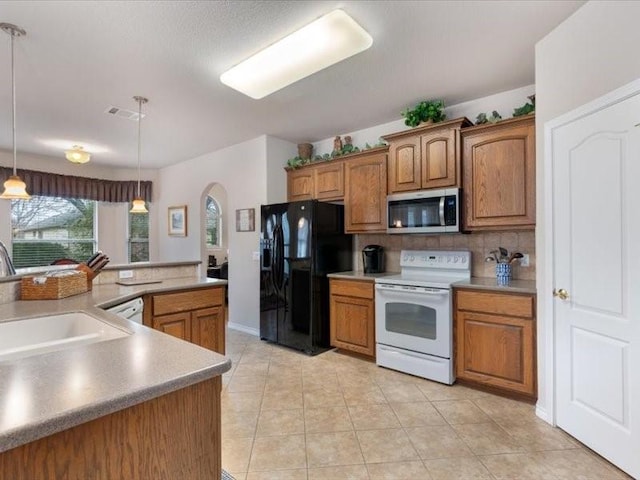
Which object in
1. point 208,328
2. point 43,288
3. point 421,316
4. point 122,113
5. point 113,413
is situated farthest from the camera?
point 122,113

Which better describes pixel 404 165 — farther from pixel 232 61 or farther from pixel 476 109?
pixel 232 61

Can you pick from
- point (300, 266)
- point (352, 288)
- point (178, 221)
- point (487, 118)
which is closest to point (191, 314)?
point (300, 266)

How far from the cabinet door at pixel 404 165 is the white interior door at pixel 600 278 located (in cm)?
119

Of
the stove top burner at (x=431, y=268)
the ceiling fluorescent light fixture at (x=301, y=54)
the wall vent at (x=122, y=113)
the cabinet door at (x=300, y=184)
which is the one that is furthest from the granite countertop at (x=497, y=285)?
the wall vent at (x=122, y=113)

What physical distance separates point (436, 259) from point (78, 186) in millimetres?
5357

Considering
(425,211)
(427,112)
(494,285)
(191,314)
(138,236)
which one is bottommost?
(191,314)

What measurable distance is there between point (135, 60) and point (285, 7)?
1210mm

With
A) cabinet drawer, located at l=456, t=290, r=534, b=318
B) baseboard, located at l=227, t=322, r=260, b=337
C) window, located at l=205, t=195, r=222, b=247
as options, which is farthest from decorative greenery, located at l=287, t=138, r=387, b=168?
window, located at l=205, t=195, r=222, b=247

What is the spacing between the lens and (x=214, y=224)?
7.36 meters

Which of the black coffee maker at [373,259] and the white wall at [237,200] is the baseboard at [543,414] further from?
the white wall at [237,200]

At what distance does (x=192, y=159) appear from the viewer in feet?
17.3

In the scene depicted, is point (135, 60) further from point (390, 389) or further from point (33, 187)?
point (33, 187)

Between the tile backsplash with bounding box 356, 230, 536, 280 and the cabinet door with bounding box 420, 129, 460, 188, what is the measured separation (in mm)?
586

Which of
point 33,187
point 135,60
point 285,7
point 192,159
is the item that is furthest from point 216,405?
point 33,187
